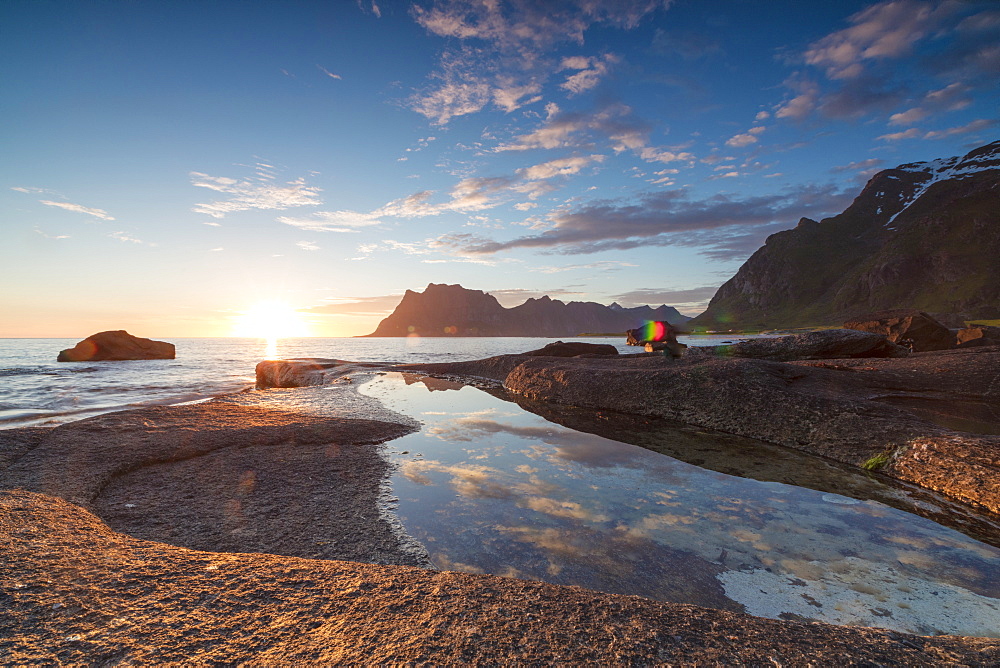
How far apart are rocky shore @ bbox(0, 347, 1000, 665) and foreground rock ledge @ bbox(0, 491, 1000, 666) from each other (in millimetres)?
17

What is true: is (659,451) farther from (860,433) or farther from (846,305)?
(846,305)

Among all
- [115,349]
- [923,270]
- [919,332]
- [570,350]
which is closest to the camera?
[919,332]

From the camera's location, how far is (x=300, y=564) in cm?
432

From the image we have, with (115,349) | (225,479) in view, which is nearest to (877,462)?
(225,479)

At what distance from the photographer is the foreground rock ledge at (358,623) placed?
2.87 metres

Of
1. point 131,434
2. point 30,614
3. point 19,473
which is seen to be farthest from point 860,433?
point 131,434

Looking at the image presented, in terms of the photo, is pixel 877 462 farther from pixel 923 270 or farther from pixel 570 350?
pixel 923 270

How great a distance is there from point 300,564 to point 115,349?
257 ft

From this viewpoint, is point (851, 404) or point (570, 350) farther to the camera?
point (570, 350)

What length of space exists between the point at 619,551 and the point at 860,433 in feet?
29.5

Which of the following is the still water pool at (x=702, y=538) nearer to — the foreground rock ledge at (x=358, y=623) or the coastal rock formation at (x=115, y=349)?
the foreground rock ledge at (x=358, y=623)

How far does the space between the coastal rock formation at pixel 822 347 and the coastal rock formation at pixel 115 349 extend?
3120 inches

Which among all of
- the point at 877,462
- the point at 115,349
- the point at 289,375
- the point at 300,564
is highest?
the point at 115,349

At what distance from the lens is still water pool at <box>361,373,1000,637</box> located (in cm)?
443
